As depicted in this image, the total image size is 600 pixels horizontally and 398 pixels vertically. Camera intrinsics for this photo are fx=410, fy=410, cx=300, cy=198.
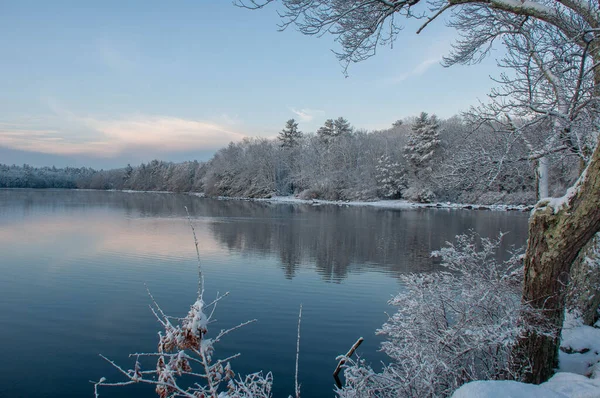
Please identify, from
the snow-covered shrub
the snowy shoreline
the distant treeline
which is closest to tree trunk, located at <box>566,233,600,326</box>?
the distant treeline

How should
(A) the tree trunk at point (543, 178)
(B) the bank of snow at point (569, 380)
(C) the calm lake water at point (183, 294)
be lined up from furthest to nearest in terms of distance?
(C) the calm lake water at point (183, 294) < (A) the tree trunk at point (543, 178) < (B) the bank of snow at point (569, 380)

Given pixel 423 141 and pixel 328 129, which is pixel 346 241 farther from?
pixel 328 129

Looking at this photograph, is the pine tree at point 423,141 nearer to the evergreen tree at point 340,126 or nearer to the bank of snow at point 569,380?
the evergreen tree at point 340,126

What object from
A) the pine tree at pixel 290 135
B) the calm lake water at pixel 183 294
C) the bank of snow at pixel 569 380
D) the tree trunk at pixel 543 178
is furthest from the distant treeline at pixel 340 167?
the bank of snow at pixel 569 380

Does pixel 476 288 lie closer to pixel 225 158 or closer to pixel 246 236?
pixel 246 236

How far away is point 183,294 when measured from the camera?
1034 centimetres

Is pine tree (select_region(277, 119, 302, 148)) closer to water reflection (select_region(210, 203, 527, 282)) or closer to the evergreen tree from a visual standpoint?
the evergreen tree

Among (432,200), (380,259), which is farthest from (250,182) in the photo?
(380,259)

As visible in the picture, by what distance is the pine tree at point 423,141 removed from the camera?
4547cm

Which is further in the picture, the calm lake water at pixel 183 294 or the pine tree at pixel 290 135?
the pine tree at pixel 290 135

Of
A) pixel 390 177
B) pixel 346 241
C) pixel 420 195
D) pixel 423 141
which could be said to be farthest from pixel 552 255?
pixel 390 177

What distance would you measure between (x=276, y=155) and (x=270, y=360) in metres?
56.5

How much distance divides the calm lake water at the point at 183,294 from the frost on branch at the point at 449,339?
208 centimetres

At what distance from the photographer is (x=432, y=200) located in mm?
45344
